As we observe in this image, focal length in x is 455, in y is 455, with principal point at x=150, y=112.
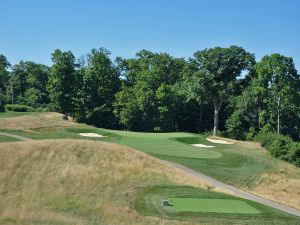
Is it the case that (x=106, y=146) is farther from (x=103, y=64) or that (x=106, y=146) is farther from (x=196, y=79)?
(x=103, y=64)

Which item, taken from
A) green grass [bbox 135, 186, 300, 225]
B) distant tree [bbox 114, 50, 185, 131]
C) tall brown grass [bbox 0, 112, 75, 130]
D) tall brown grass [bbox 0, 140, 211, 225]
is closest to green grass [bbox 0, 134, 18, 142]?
tall brown grass [bbox 0, 140, 211, 225]

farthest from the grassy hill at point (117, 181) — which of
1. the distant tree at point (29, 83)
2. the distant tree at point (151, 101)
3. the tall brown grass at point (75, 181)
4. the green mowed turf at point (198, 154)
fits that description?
the distant tree at point (29, 83)

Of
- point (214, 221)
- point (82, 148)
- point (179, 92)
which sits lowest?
point (214, 221)

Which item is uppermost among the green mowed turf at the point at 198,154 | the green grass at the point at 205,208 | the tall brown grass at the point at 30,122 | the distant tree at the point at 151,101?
the distant tree at the point at 151,101

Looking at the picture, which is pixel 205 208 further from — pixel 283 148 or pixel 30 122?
pixel 30 122

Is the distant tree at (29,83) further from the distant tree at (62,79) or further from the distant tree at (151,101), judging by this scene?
the distant tree at (151,101)

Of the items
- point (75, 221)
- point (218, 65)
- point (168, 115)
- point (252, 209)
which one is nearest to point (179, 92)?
point (168, 115)

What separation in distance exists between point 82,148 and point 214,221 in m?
16.8

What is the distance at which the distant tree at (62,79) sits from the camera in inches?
2953

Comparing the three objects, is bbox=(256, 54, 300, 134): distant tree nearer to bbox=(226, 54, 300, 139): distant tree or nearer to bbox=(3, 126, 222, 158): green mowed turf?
bbox=(226, 54, 300, 139): distant tree

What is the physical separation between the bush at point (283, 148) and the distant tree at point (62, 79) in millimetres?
35098

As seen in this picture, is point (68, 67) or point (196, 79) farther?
point (68, 67)

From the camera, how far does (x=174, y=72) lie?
8969 cm

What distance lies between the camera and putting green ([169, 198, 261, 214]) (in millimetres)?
25062
